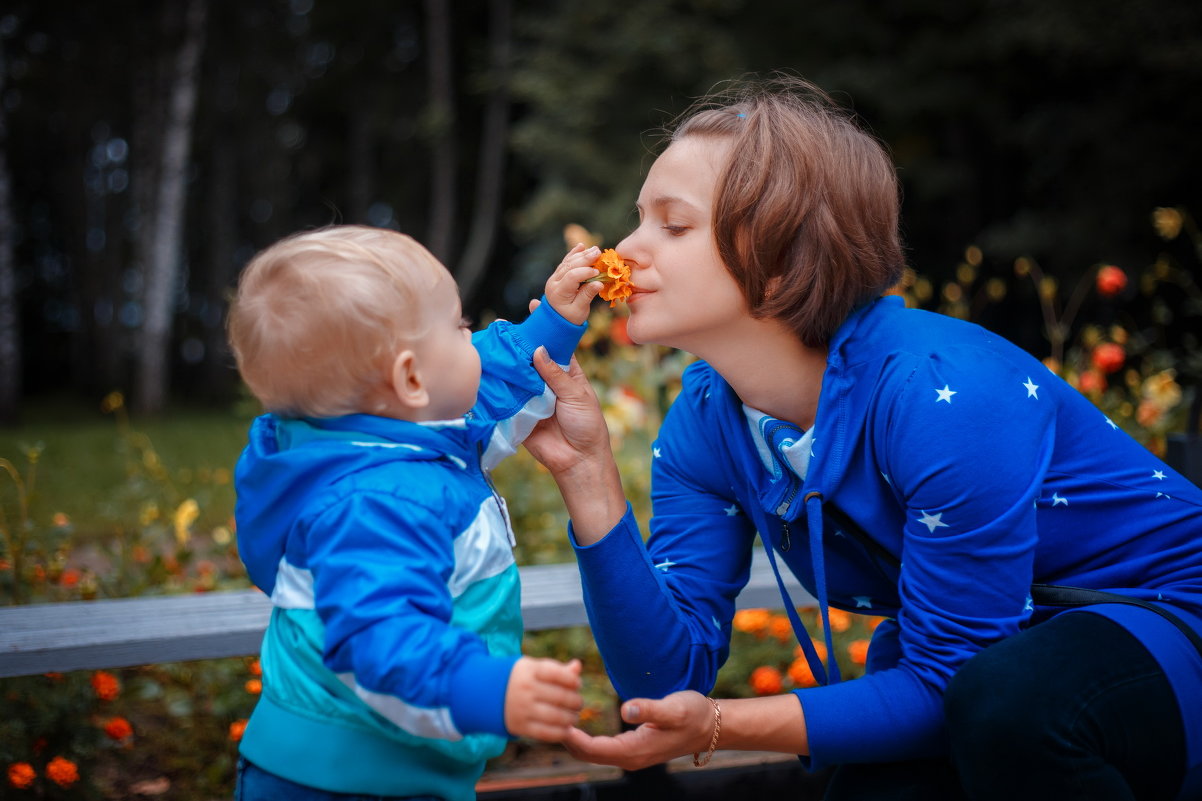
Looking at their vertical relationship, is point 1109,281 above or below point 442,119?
above

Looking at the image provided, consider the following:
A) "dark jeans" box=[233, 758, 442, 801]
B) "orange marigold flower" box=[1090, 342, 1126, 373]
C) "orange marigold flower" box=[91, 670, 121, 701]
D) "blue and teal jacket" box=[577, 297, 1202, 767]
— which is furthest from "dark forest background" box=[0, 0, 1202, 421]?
"dark jeans" box=[233, 758, 442, 801]

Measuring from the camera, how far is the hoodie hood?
1243 mm

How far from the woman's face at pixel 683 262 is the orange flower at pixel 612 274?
0.11 feet

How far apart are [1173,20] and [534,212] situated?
264 inches

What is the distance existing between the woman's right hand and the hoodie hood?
0.75 feet

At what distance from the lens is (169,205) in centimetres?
1212

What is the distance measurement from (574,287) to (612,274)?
0.06 meters

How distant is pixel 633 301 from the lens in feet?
5.11

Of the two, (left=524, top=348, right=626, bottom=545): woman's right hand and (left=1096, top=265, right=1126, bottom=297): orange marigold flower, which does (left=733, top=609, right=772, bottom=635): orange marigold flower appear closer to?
(left=524, top=348, right=626, bottom=545): woman's right hand

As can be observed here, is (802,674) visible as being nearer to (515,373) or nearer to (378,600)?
(515,373)

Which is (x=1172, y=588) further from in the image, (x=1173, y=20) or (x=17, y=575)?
(x=1173, y=20)

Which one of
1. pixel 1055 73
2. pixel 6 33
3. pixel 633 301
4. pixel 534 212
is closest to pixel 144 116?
pixel 6 33

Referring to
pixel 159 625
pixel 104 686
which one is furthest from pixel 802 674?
pixel 104 686

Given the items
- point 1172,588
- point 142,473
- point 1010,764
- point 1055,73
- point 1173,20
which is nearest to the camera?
point 1010,764
